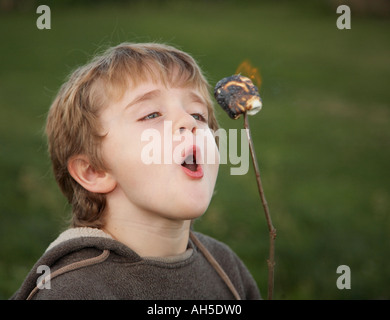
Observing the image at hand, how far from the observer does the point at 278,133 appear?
20.8 ft

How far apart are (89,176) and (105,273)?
36cm

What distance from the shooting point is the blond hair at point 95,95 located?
6.10 ft

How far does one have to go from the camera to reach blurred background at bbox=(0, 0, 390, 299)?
11.0 ft

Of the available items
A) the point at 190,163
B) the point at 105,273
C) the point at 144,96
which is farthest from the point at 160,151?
the point at 105,273

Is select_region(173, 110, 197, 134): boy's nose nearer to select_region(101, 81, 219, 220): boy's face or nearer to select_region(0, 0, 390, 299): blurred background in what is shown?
select_region(101, 81, 219, 220): boy's face

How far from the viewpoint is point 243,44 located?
10.1 meters

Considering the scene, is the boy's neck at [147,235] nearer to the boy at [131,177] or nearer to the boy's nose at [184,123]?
the boy at [131,177]

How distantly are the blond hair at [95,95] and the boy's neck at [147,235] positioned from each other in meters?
0.09

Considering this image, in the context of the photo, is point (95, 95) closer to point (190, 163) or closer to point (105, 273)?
point (190, 163)

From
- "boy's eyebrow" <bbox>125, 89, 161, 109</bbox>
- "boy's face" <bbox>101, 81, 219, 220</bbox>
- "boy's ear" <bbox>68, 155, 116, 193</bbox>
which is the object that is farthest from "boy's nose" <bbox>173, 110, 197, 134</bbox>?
"boy's ear" <bbox>68, 155, 116, 193</bbox>

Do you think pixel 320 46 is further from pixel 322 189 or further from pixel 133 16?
pixel 322 189

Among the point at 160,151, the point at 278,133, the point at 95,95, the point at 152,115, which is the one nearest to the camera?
the point at 160,151

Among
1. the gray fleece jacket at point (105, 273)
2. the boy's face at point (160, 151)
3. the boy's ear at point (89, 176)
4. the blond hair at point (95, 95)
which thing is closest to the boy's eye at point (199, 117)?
the boy's face at point (160, 151)

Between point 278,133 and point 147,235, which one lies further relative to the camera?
point 278,133
